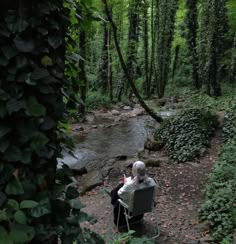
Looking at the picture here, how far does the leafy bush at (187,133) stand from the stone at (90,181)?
2.31 meters

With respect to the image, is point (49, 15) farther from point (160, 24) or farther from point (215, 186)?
point (160, 24)

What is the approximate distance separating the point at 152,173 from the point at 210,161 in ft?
5.71

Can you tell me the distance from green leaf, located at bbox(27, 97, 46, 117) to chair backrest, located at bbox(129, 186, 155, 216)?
424 centimetres

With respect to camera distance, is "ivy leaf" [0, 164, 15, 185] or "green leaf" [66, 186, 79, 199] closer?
"ivy leaf" [0, 164, 15, 185]

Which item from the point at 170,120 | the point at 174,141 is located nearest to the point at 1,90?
the point at 174,141

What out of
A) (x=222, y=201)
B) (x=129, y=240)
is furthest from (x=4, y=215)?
(x=222, y=201)

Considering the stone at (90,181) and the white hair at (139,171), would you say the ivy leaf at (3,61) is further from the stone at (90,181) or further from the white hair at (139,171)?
the stone at (90,181)

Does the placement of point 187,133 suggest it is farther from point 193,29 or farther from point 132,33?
point 132,33

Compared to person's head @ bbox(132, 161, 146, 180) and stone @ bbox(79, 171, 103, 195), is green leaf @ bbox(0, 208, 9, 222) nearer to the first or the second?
person's head @ bbox(132, 161, 146, 180)

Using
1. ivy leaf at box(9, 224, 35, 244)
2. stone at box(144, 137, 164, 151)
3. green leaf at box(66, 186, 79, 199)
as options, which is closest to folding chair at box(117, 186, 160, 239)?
→ green leaf at box(66, 186, 79, 199)

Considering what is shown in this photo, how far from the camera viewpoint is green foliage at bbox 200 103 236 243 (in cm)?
595

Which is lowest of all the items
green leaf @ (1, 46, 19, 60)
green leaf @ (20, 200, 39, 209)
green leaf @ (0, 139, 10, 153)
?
green leaf @ (20, 200, 39, 209)

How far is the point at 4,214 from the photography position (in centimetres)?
181

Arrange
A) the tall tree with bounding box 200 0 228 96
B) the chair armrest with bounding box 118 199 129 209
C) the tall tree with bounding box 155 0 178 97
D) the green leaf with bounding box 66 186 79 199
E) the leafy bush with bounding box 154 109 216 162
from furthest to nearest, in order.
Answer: the tall tree with bounding box 155 0 178 97
the tall tree with bounding box 200 0 228 96
the leafy bush with bounding box 154 109 216 162
the chair armrest with bounding box 118 199 129 209
the green leaf with bounding box 66 186 79 199
